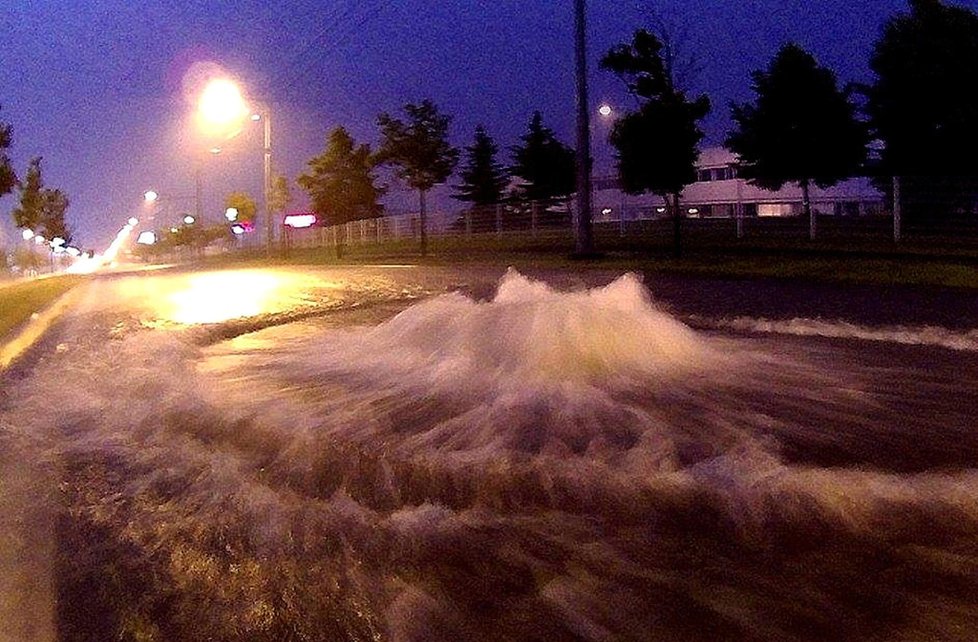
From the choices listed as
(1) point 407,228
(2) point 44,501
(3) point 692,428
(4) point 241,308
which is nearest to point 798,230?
(4) point 241,308

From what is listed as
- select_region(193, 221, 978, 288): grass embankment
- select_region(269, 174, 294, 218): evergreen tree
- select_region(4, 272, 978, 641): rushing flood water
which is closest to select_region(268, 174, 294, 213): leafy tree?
select_region(269, 174, 294, 218): evergreen tree

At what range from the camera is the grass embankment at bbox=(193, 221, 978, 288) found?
19047mm

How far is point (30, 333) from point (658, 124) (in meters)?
15.7

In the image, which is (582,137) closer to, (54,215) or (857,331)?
(857,331)

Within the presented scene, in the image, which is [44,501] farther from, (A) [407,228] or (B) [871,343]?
(A) [407,228]

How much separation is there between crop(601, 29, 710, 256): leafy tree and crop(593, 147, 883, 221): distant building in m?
4.06

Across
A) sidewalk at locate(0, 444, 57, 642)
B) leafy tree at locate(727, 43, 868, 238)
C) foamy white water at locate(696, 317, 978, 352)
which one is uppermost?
leafy tree at locate(727, 43, 868, 238)

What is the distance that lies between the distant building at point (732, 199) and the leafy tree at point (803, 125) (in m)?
1.03

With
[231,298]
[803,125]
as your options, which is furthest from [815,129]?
[231,298]

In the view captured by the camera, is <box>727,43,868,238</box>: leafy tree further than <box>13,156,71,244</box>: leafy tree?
No

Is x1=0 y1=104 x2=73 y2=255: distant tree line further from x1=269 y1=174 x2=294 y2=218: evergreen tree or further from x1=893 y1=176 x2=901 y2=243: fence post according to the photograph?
x1=893 y1=176 x2=901 y2=243: fence post

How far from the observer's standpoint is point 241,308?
18766mm

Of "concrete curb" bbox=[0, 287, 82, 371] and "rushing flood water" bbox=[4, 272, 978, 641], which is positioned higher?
"concrete curb" bbox=[0, 287, 82, 371]

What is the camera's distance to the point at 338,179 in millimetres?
58875
